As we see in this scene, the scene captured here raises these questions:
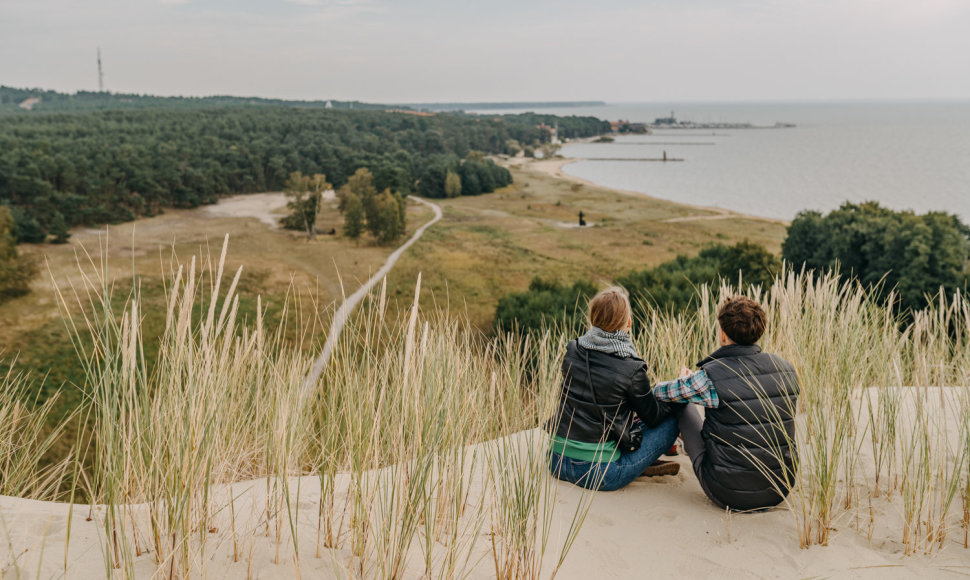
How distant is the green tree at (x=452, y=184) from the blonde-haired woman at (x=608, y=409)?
77779 mm

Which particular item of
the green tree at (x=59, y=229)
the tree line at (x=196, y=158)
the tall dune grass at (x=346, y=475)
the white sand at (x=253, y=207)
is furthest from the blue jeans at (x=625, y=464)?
the green tree at (x=59, y=229)

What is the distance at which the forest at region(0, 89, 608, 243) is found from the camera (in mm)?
57906

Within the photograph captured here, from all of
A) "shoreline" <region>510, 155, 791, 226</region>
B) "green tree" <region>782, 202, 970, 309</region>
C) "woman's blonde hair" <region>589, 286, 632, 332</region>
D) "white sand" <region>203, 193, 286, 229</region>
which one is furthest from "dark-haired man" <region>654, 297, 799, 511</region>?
"white sand" <region>203, 193, 286, 229</region>

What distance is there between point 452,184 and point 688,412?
257ft

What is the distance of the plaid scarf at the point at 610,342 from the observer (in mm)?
3742

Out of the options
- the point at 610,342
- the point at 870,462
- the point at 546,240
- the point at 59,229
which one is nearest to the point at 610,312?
the point at 610,342

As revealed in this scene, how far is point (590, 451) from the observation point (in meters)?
3.86

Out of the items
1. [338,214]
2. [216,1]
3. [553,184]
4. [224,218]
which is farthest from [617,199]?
[216,1]

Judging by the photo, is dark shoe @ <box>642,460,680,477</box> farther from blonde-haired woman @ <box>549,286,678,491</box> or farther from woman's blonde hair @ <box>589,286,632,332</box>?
woman's blonde hair @ <box>589,286,632,332</box>

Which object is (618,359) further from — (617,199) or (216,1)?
(216,1)

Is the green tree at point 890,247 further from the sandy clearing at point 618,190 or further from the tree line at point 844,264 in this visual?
the sandy clearing at point 618,190

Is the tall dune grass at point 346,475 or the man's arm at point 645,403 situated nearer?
the tall dune grass at point 346,475

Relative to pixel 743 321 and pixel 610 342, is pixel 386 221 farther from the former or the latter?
pixel 743 321

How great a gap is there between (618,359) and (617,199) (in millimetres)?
76253
